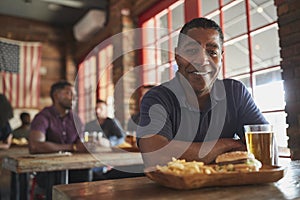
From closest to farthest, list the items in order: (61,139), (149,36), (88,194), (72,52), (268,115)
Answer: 1. (88,194)
2. (268,115)
3. (61,139)
4. (149,36)
5. (72,52)

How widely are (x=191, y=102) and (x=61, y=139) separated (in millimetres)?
1508

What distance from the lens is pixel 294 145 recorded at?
1.93m

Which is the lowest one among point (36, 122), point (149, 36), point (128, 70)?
point (36, 122)

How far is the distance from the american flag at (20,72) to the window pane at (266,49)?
4241 mm

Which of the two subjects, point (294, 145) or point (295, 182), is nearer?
point (295, 182)

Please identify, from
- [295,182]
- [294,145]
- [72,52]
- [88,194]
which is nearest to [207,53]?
[295,182]

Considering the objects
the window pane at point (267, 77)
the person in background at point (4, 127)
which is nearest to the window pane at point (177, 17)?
the window pane at point (267, 77)

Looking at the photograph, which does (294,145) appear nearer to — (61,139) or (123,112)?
(61,139)

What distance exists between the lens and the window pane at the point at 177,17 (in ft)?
10.7

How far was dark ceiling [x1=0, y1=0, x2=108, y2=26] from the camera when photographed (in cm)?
456

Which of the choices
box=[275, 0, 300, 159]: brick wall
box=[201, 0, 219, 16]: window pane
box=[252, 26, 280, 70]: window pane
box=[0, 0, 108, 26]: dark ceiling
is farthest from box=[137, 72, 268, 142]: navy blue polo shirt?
box=[0, 0, 108, 26]: dark ceiling

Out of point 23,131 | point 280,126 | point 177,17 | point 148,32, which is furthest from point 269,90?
point 23,131

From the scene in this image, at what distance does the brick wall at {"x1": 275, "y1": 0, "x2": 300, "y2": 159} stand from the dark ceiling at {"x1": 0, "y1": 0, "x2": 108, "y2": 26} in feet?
9.58

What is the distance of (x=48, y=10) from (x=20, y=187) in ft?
12.5
